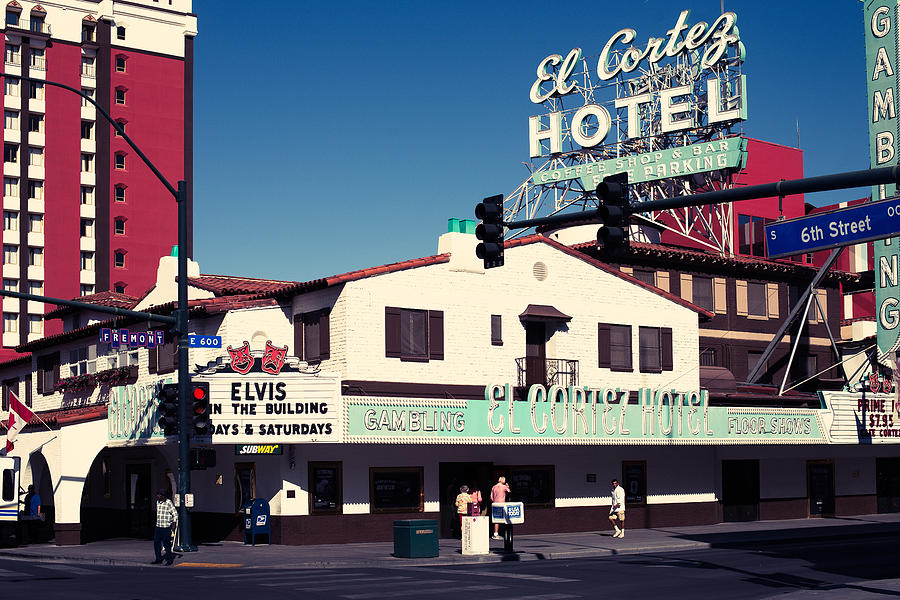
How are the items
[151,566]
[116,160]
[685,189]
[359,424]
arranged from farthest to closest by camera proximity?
[116,160] < [685,189] < [359,424] < [151,566]

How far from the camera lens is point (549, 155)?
63531 millimetres

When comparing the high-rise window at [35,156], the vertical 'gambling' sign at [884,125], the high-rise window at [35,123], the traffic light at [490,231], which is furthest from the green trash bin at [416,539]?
the high-rise window at [35,123]

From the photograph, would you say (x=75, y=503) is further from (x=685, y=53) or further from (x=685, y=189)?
(x=685, y=53)

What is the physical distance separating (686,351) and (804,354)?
651 inches

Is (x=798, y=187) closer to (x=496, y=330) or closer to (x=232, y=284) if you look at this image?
(x=496, y=330)

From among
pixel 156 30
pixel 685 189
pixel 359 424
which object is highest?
pixel 156 30

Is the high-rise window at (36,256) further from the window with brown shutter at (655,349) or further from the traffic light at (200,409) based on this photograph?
the traffic light at (200,409)

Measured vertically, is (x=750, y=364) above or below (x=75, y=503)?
above

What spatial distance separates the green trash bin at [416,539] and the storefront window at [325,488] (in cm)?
560

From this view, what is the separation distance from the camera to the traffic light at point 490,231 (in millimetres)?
19453

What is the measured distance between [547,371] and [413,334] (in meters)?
5.36

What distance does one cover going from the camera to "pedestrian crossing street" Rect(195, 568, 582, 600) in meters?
22.4

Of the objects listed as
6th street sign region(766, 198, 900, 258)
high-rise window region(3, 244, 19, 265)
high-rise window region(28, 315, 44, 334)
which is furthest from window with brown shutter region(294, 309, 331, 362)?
high-rise window region(28, 315, 44, 334)

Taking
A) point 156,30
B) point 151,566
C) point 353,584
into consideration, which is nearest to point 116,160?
point 156,30
